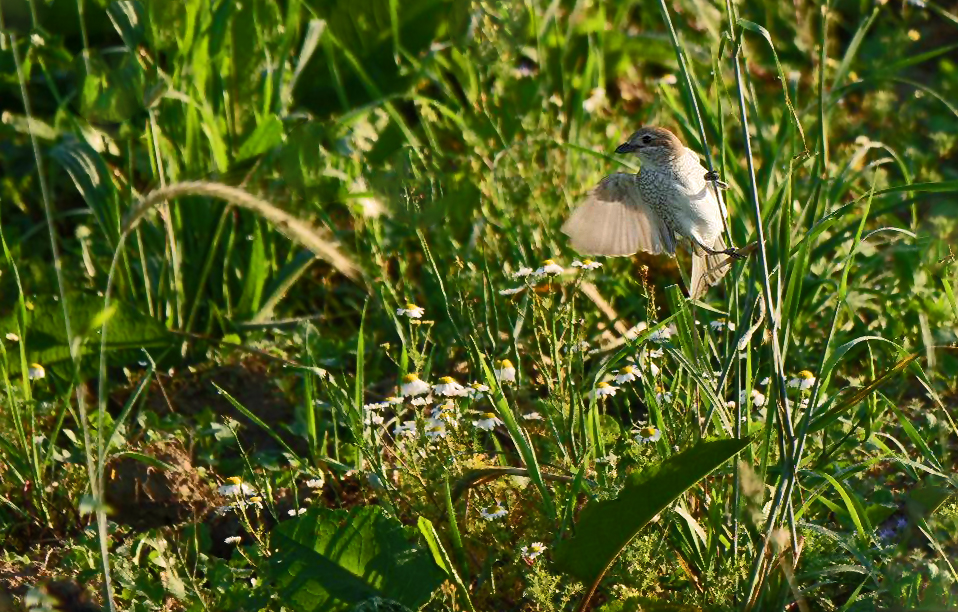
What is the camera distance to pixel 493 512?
267cm

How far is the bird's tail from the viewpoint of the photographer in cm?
302

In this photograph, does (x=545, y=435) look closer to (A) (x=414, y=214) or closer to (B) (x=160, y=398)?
(A) (x=414, y=214)

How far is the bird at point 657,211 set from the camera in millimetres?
2957

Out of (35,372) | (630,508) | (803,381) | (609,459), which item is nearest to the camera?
(630,508)

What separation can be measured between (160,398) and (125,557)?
0.90 m

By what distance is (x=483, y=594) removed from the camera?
264cm

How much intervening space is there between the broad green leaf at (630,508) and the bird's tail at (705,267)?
785 millimetres

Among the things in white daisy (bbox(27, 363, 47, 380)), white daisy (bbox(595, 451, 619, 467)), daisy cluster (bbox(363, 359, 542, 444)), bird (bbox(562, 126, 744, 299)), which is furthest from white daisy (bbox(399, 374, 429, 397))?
white daisy (bbox(27, 363, 47, 380))

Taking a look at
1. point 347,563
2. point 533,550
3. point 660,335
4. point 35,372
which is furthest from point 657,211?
point 35,372

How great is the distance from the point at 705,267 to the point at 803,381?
1.87 ft

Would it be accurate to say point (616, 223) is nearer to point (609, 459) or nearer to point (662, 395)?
point (662, 395)

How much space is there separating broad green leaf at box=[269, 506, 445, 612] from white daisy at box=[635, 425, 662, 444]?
1.58ft

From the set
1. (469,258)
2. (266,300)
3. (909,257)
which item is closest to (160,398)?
(266,300)

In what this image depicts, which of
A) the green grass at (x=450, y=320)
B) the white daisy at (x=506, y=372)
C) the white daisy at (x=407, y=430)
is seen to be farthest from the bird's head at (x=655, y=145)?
the white daisy at (x=407, y=430)
